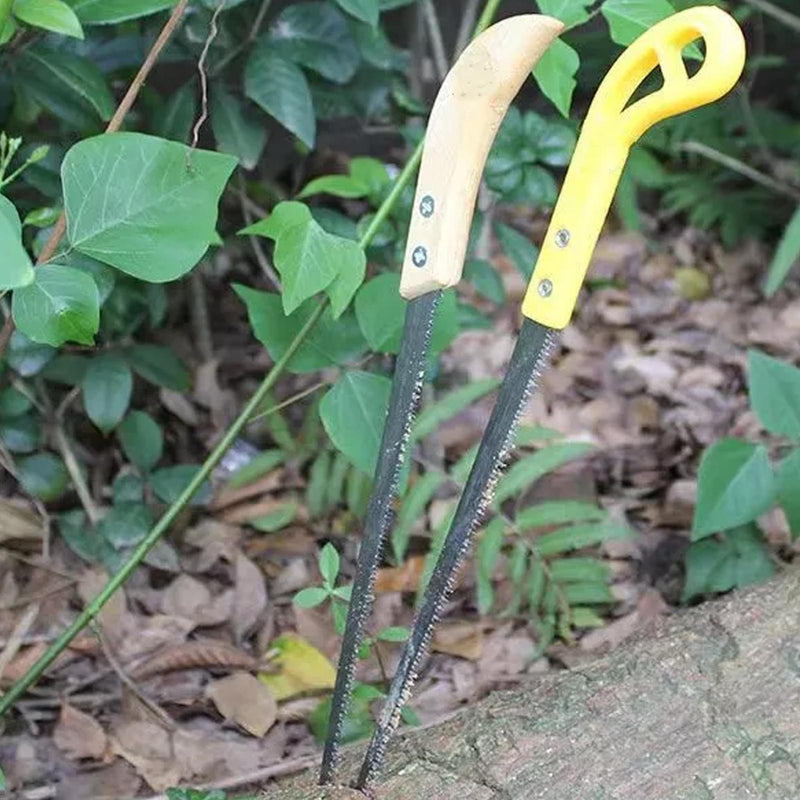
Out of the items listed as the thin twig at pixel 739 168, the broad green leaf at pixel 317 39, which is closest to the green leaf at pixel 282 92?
the broad green leaf at pixel 317 39

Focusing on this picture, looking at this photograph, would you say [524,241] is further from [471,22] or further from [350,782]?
[350,782]

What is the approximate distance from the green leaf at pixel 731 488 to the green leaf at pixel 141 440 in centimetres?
68

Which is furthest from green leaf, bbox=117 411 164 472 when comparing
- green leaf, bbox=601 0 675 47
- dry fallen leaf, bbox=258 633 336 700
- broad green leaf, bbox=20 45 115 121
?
green leaf, bbox=601 0 675 47

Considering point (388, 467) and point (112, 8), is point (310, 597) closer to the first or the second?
point (388, 467)

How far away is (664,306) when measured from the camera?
218 centimetres

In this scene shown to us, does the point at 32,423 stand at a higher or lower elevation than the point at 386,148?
lower

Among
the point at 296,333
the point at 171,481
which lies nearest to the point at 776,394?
the point at 296,333

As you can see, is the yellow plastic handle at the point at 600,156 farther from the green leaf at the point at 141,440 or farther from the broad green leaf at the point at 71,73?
the green leaf at the point at 141,440

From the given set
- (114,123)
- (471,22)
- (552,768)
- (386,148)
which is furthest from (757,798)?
(386,148)

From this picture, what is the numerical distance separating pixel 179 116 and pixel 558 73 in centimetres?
54

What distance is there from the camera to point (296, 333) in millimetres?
1130

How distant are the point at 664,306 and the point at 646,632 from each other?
1.14 m

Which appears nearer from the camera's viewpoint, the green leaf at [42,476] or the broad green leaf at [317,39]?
the broad green leaf at [317,39]

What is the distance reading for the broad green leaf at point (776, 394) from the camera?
4.14 feet
